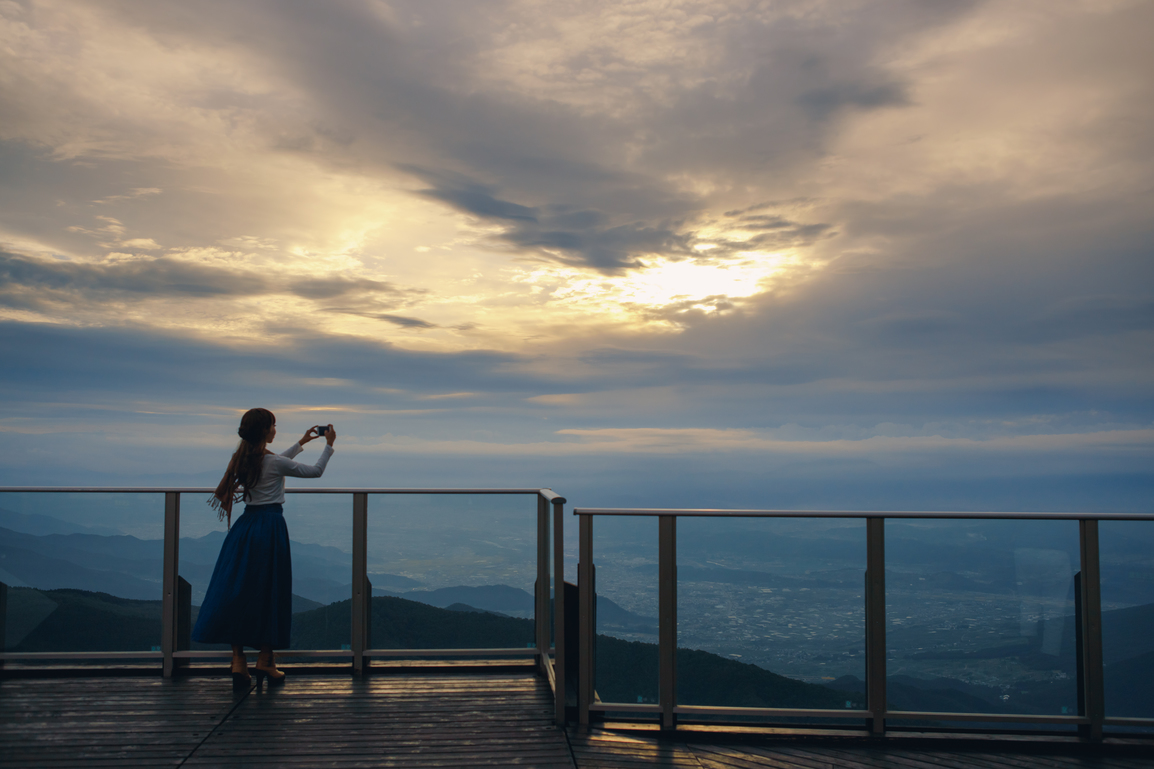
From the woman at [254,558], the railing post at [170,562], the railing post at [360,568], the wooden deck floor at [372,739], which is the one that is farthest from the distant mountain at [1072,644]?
the railing post at [170,562]

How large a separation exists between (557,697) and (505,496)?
163 centimetres

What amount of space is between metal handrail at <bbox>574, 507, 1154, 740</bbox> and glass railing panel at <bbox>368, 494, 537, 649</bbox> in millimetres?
1169

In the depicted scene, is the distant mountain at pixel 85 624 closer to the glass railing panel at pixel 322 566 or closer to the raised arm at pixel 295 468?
the glass railing panel at pixel 322 566

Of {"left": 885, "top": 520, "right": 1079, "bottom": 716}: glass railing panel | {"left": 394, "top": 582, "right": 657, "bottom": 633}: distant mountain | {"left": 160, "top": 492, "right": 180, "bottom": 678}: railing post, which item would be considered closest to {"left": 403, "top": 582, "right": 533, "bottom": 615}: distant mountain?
{"left": 394, "top": 582, "right": 657, "bottom": 633}: distant mountain

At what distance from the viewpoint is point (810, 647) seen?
4.43 metres

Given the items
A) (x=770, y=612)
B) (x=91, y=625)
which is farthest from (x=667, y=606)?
(x=91, y=625)

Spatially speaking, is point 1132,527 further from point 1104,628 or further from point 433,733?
point 433,733

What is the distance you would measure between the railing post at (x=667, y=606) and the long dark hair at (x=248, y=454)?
276 cm

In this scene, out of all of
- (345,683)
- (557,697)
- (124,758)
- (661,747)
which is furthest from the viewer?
(345,683)

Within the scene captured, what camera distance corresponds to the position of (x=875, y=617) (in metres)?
4.43

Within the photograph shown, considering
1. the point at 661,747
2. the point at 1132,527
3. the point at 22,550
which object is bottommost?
the point at 661,747

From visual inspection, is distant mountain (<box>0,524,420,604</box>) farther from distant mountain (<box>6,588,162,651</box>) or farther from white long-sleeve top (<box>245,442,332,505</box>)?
white long-sleeve top (<box>245,442,332,505</box>)

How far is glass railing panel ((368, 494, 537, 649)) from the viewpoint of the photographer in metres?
5.52

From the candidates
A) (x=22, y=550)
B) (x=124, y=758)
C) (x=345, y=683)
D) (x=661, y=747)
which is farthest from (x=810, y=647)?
(x=22, y=550)
